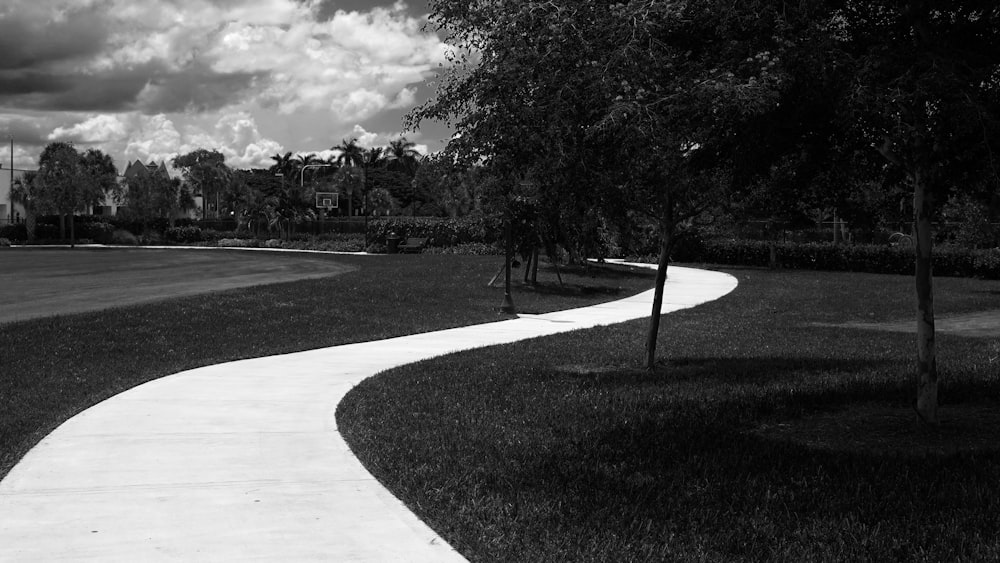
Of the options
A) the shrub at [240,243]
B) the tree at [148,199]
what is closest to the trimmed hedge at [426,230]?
the shrub at [240,243]

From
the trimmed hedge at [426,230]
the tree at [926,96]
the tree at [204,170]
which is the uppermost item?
the tree at [204,170]

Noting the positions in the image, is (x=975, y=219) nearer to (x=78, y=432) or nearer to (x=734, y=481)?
(x=734, y=481)

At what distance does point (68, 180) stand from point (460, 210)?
30908 mm

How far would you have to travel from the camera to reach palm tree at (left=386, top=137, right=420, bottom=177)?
127 m

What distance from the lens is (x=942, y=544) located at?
5059 millimetres

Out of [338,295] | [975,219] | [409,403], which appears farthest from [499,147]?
[975,219]

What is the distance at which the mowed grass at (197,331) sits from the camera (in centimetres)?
930

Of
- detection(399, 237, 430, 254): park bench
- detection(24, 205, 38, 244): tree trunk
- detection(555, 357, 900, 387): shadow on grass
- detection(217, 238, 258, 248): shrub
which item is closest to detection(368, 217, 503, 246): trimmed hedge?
detection(399, 237, 430, 254): park bench

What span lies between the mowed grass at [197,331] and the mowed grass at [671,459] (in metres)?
2.69

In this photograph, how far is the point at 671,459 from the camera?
22.5 ft

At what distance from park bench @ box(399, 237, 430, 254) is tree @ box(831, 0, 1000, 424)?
138 feet

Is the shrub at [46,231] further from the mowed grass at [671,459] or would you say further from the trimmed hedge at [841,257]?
the mowed grass at [671,459]

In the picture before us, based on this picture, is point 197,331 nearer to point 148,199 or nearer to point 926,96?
point 926,96

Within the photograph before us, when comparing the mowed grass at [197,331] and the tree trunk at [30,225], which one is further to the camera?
the tree trunk at [30,225]
